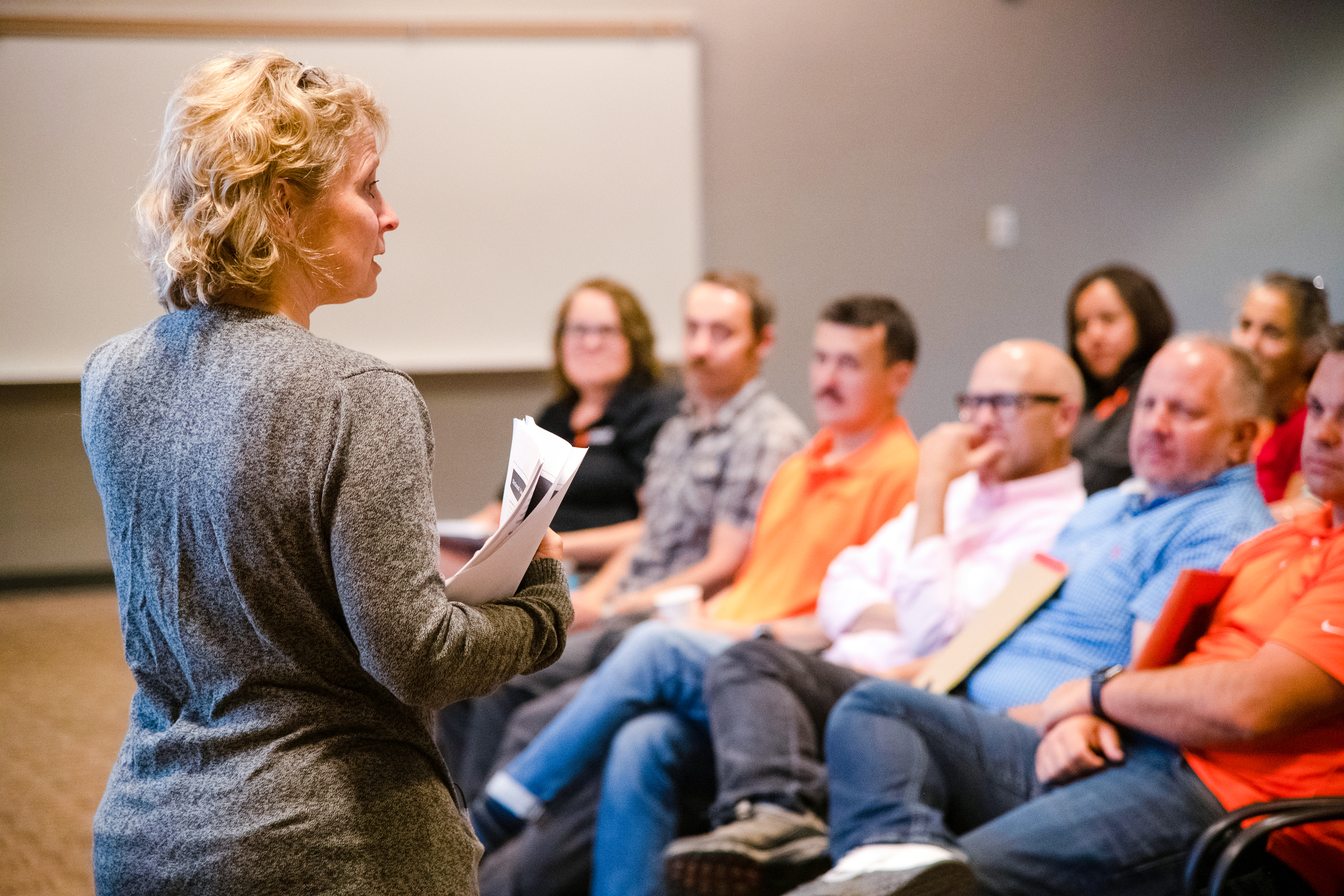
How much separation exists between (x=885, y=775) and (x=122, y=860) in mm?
991

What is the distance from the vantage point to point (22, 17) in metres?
→ 4.11

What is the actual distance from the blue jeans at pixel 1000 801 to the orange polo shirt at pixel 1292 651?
55mm

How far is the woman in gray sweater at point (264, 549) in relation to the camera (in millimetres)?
738

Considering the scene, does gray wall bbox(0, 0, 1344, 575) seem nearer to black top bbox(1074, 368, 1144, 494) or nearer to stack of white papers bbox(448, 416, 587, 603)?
black top bbox(1074, 368, 1144, 494)

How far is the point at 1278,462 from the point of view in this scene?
1.89m

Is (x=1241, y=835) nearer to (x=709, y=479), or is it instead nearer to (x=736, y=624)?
(x=736, y=624)

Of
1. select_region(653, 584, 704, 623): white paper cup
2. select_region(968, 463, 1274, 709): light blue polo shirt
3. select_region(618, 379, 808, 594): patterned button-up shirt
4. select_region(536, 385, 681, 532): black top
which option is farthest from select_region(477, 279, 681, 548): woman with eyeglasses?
select_region(968, 463, 1274, 709): light blue polo shirt

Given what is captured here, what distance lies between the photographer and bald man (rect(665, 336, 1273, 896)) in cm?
143

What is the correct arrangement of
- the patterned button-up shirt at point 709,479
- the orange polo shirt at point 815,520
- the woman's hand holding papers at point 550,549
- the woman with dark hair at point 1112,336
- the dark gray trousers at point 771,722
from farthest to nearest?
the woman with dark hair at point 1112,336, the patterned button-up shirt at point 709,479, the orange polo shirt at point 815,520, the dark gray trousers at point 771,722, the woman's hand holding papers at point 550,549

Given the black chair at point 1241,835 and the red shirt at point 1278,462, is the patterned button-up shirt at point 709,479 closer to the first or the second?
the red shirt at point 1278,462

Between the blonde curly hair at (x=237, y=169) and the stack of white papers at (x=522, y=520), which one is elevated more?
the blonde curly hair at (x=237, y=169)

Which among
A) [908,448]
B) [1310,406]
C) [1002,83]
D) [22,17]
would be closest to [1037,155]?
[1002,83]

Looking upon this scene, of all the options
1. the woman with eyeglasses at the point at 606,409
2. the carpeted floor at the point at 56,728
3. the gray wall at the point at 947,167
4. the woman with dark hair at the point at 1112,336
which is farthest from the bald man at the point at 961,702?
the gray wall at the point at 947,167

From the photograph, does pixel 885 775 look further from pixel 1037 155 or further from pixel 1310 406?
pixel 1037 155
